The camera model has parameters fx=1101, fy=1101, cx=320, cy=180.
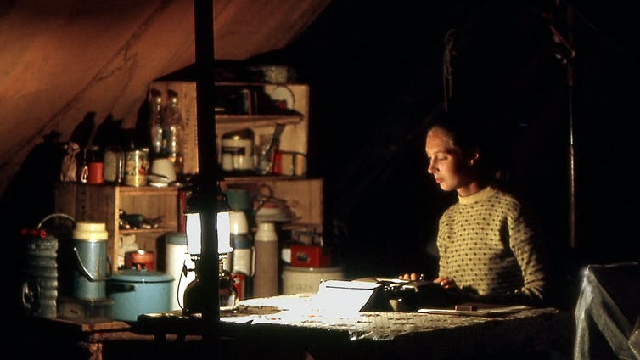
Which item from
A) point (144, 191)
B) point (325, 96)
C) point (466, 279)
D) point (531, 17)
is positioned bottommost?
point (466, 279)

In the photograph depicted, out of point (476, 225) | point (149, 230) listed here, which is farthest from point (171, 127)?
point (476, 225)

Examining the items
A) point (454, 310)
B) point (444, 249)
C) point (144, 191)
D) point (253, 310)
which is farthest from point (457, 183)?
point (144, 191)

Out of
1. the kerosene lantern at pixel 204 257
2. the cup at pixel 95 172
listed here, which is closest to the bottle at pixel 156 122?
the cup at pixel 95 172

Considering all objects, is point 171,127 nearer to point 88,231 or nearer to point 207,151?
point 88,231

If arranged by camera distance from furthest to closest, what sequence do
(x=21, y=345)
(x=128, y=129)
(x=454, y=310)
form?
(x=128, y=129), (x=21, y=345), (x=454, y=310)

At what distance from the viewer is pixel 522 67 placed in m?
7.97

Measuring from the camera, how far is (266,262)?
24.4ft

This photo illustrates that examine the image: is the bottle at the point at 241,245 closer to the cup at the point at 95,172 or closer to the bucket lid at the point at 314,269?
the bucket lid at the point at 314,269

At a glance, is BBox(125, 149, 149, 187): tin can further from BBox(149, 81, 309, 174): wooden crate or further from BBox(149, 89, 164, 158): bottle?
BBox(149, 81, 309, 174): wooden crate

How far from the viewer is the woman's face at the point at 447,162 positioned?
5.35m

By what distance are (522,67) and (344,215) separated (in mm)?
1677

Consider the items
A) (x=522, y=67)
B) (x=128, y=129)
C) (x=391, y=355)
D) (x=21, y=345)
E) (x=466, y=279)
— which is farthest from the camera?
(x=522, y=67)

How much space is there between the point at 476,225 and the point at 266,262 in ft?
7.89

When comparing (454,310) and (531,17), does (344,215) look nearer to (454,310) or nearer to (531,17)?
(531,17)
